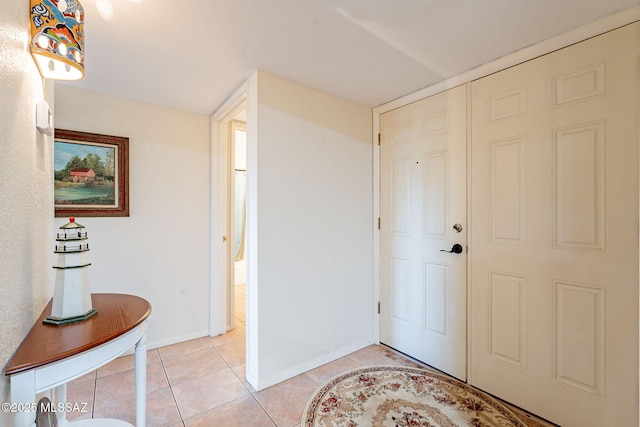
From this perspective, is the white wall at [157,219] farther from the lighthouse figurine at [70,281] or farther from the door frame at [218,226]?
the lighthouse figurine at [70,281]

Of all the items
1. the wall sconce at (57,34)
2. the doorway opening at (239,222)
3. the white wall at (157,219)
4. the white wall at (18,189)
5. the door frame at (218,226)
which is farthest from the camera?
the doorway opening at (239,222)

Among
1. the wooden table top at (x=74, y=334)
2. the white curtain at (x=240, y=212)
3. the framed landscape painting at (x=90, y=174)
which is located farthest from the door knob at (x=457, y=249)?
the white curtain at (x=240, y=212)

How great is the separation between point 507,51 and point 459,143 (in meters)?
0.60

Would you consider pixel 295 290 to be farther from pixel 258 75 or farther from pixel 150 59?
pixel 150 59

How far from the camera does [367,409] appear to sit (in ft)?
5.62

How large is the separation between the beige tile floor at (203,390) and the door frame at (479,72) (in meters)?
0.81

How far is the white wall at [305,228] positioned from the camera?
1976 millimetres

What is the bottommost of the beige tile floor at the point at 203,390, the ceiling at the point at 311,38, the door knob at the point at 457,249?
the beige tile floor at the point at 203,390

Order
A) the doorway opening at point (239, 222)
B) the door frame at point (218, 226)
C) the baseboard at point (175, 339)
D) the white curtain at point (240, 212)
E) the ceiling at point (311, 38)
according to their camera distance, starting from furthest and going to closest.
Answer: the white curtain at point (240, 212) → the doorway opening at point (239, 222) → the door frame at point (218, 226) → the baseboard at point (175, 339) → the ceiling at point (311, 38)

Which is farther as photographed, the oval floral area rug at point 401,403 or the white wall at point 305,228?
the white wall at point 305,228

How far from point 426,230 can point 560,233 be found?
83 cm

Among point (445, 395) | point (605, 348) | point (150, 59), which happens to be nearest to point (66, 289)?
point (150, 59)

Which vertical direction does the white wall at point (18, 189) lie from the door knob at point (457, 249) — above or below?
above

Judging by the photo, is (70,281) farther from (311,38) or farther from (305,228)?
(311,38)
